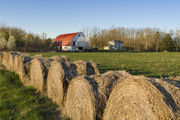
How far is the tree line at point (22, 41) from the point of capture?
35159 millimetres

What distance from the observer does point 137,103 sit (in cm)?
249

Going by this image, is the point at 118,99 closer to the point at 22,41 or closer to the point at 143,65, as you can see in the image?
the point at 143,65

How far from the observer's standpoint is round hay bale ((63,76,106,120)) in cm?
325

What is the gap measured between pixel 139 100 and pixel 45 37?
48929 mm

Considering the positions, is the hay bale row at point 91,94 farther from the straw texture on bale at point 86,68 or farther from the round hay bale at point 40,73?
the round hay bale at point 40,73

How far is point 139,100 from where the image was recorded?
8.05ft

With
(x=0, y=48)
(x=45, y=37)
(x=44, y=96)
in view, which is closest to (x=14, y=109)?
(x=44, y=96)

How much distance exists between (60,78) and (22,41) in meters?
41.2

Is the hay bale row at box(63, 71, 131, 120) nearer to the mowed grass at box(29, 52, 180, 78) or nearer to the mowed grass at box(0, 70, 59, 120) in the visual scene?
the mowed grass at box(0, 70, 59, 120)

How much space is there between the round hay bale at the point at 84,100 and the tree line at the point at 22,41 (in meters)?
36.2

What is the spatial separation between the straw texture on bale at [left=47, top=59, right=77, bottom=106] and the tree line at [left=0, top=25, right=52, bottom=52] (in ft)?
113

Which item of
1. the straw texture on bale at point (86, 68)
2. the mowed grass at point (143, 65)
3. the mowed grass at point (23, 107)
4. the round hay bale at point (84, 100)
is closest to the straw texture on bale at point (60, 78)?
the straw texture on bale at point (86, 68)

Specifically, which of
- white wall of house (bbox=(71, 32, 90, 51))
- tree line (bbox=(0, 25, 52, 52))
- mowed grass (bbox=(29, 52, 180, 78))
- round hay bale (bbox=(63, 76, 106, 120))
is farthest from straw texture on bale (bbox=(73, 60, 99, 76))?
white wall of house (bbox=(71, 32, 90, 51))

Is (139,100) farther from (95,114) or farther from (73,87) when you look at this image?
(73,87)
